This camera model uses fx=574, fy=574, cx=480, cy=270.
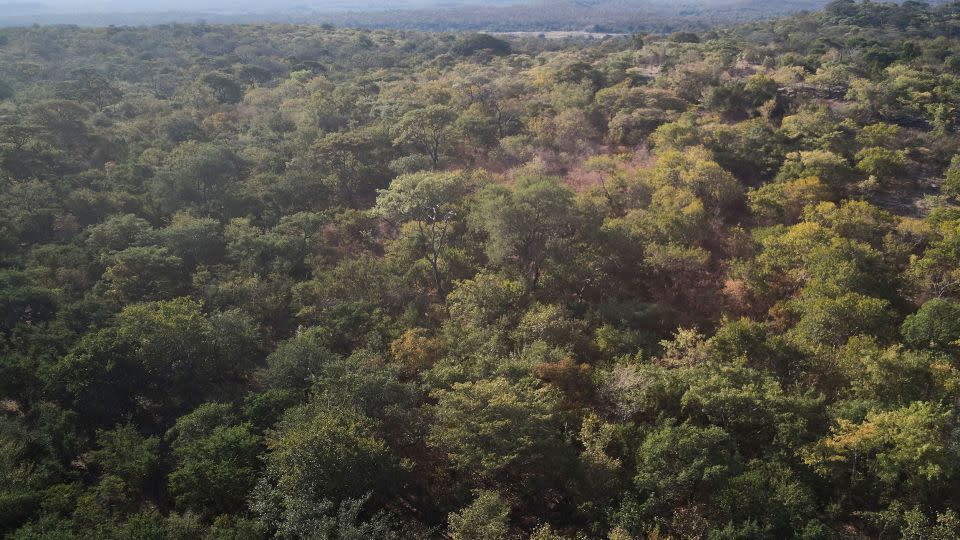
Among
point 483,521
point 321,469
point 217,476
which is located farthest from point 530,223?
point 217,476

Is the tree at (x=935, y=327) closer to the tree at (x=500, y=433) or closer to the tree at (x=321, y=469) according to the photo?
the tree at (x=500, y=433)

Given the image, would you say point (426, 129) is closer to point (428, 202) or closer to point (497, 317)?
point (428, 202)

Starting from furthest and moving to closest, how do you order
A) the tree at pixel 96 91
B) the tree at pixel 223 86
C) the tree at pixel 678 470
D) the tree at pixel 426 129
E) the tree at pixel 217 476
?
1. the tree at pixel 223 86
2. the tree at pixel 96 91
3. the tree at pixel 426 129
4. the tree at pixel 217 476
5. the tree at pixel 678 470

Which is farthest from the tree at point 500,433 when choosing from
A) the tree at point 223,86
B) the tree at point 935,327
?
the tree at point 223,86

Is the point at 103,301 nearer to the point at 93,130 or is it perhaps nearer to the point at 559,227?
the point at 559,227

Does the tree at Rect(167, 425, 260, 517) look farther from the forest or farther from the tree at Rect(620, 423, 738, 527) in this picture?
the tree at Rect(620, 423, 738, 527)

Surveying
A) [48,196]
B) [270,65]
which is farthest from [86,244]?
[270,65]
